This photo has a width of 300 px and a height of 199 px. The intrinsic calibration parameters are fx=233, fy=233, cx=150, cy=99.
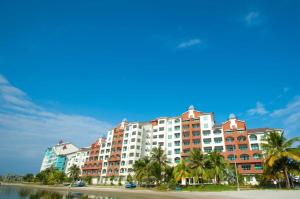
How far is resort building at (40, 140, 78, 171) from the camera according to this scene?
502 ft

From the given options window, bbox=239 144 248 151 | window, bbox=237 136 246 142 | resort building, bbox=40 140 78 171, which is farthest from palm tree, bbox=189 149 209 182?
resort building, bbox=40 140 78 171

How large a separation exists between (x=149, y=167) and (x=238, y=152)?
31.8 meters

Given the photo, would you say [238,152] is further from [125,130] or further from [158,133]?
[125,130]

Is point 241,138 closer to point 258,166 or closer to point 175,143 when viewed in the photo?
point 258,166

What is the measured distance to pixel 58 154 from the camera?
159625 mm

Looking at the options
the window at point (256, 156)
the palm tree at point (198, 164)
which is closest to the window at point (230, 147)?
the window at point (256, 156)

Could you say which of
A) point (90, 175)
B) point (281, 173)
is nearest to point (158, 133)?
point (90, 175)

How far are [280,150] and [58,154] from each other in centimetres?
14341

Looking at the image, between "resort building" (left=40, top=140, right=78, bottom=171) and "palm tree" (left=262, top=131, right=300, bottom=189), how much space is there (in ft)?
432

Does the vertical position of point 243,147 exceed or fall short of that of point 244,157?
it exceeds it

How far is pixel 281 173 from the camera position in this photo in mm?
56062

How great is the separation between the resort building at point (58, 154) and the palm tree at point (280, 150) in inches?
5189

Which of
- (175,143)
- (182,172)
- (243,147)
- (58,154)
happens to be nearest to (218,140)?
(243,147)

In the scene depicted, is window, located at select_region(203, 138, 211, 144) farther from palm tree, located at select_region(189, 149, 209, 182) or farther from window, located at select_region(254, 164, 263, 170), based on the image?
palm tree, located at select_region(189, 149, 209, 182)
